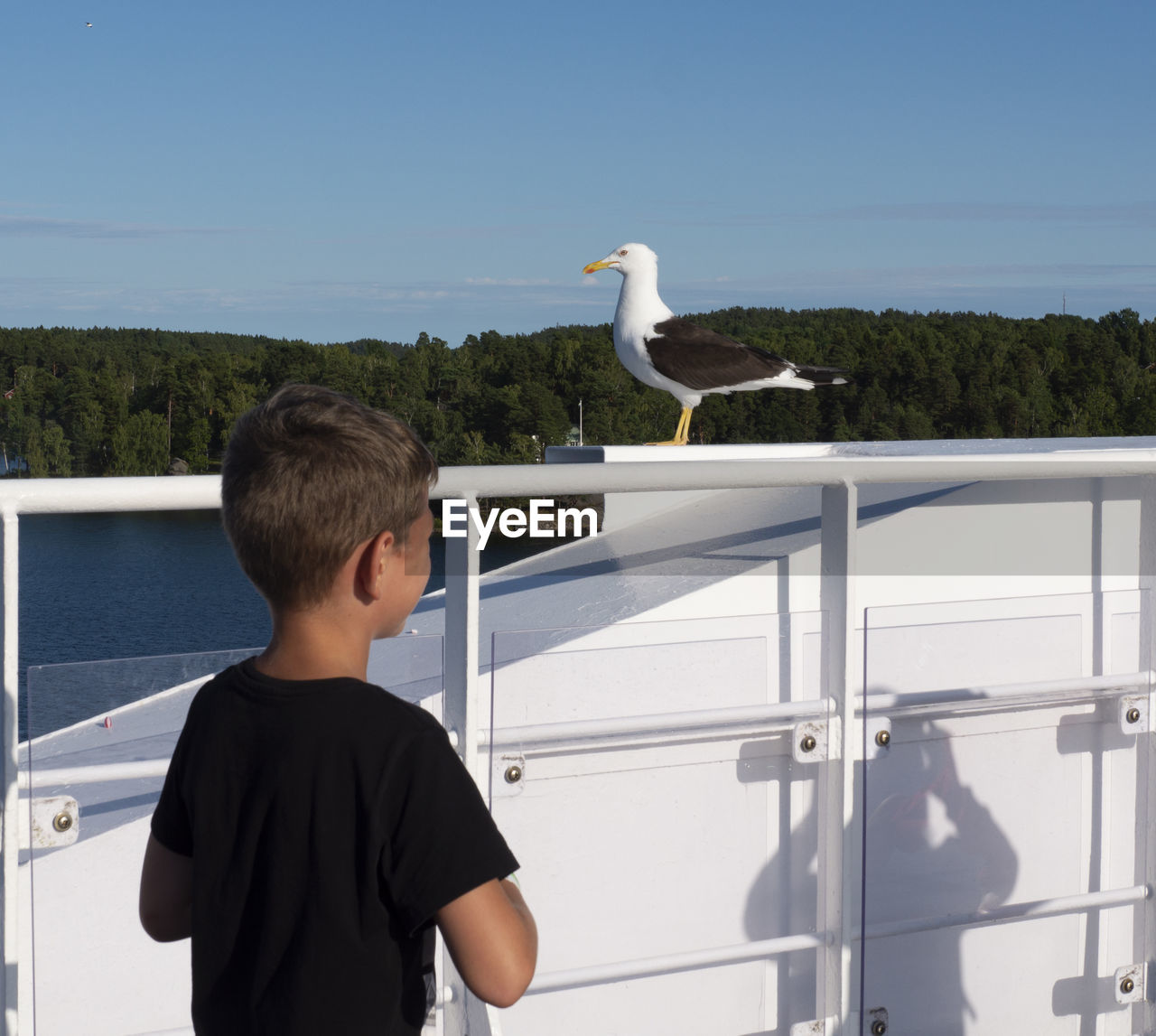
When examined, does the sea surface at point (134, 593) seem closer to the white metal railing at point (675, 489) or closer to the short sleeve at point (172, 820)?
the white metal railing at point (675, 489)

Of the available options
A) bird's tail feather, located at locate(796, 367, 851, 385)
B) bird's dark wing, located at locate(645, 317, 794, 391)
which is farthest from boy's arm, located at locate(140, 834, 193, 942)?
bird's tail feather, located at locate(796, 367, 851, 385)

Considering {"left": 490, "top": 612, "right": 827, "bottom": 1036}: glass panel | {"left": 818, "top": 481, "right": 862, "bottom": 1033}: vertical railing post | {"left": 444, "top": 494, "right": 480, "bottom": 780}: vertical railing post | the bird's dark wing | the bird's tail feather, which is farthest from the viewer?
the bird's tail feather

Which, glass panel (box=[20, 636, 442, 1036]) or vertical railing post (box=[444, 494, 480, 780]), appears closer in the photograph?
glass panel (box=[20, 636, 442, 1036])

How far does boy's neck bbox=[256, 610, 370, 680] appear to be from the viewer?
103 centimetres

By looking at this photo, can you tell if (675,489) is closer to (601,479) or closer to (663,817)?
(601,479)

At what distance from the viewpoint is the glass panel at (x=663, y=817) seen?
1690 millimetres

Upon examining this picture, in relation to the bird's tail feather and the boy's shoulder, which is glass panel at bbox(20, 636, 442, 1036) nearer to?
the boy's shoulder

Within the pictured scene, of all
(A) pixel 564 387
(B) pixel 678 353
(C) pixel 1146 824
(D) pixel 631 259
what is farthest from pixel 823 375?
(A) pixel 564 387

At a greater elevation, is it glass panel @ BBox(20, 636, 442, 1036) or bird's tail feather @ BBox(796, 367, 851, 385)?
bird's tail feather @ BBox(796, 367, 851, 385)

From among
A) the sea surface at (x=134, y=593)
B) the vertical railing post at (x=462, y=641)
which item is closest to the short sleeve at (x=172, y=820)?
the vertical railing post at (x=462, y=641)

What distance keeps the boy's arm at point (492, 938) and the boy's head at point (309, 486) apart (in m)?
0.27

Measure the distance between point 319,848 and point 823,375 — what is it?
7.61 metres

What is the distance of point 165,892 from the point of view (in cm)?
111

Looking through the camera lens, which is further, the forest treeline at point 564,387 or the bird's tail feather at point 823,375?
the forest treeline at point 564,387
